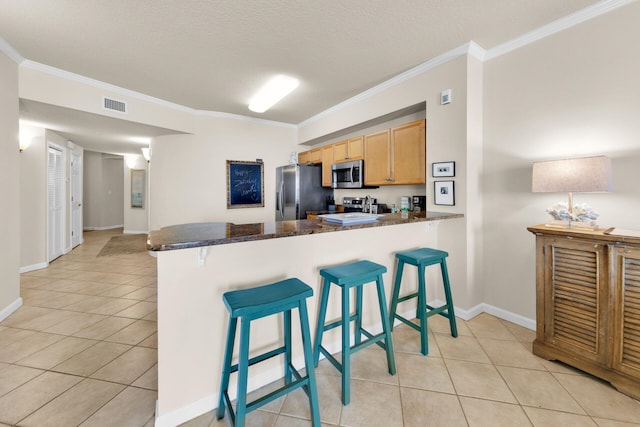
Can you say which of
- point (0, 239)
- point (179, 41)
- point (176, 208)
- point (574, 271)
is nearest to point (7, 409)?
point (0, 239)

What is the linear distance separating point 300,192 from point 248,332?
10.8ft

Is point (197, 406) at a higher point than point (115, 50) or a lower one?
lower

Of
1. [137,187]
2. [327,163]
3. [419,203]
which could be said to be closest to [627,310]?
[419,203]

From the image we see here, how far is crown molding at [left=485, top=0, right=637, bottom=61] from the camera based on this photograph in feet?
6.33

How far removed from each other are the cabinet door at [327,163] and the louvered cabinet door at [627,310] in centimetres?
336

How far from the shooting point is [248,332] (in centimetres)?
124

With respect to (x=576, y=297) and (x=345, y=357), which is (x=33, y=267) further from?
(x=576, y=297)

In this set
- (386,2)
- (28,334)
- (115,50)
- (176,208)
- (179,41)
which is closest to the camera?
(386,2)

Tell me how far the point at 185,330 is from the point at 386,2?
2.60m

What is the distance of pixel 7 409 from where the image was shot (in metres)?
1.47

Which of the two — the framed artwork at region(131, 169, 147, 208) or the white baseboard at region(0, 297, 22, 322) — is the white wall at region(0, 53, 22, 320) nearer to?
the white baseboard at region(0, 297, 22, 322)

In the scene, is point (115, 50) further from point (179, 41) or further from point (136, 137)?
point (136, 137)

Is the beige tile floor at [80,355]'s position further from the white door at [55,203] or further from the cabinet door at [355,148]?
the cabinet door at [355,148]

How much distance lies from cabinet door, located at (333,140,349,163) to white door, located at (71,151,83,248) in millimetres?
5585
